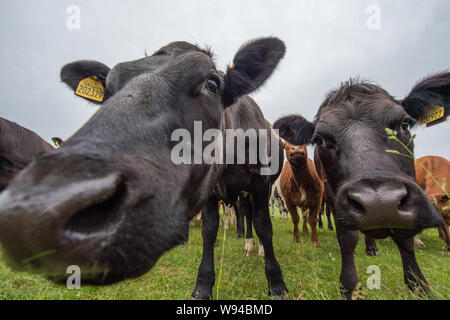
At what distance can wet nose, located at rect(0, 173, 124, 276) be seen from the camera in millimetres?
742

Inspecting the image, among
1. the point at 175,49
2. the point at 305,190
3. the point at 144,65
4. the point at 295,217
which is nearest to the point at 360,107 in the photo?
the point at 175,49

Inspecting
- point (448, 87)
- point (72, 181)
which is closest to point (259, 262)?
point (448, 87)

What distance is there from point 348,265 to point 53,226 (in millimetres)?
3047

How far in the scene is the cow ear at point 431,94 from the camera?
9.52 feet

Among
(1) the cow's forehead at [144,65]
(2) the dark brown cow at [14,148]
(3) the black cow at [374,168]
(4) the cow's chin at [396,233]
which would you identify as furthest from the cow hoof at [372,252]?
(2) the dark brown cow at [14,148]

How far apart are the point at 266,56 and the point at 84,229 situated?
8.93 ft

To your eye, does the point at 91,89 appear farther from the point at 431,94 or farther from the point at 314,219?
the point at 314,219

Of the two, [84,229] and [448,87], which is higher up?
[448,87]

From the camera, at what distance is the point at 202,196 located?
1989 mm

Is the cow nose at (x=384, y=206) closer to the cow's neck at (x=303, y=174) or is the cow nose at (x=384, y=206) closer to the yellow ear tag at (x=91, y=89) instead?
the yellow ear tag at (x=91, y=89)

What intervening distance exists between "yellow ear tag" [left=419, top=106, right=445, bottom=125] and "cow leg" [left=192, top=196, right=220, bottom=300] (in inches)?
121
